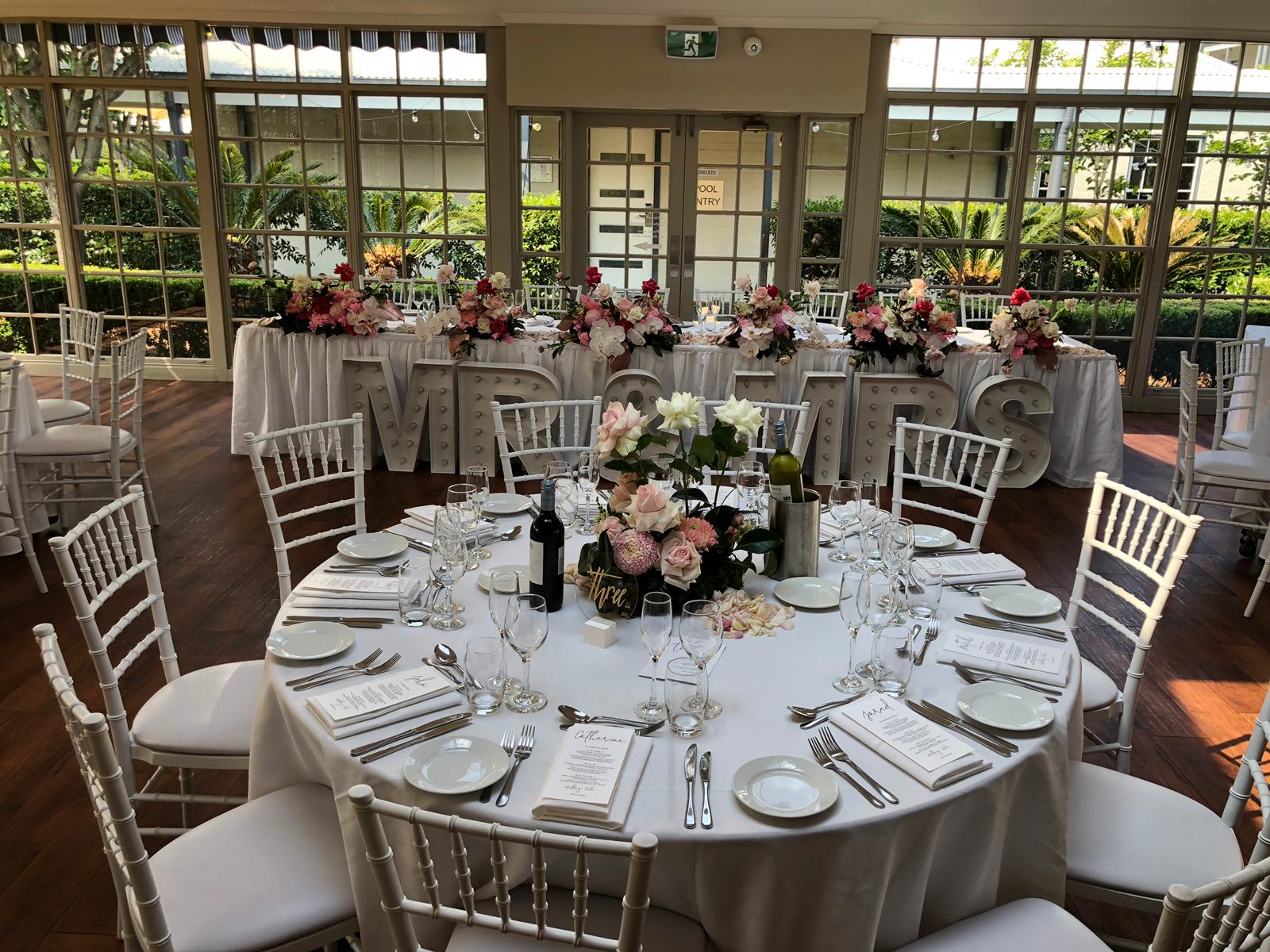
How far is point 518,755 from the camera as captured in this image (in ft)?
5.62

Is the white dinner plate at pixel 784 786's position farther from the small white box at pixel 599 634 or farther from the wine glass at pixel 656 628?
the small white box at pixel 599 634

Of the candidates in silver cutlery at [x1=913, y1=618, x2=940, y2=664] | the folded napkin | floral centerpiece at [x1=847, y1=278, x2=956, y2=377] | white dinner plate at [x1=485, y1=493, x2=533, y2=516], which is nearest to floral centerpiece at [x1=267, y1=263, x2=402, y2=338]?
floral centerpiece at [x1=847, y1=278, x2=956, y2=377]

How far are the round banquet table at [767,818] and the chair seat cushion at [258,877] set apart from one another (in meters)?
0.07

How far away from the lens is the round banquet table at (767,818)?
1567 mm

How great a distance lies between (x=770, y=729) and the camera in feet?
5.94

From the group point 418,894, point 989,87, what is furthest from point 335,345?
point 989,87

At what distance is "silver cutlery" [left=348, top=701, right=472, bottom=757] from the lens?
68.3 inches

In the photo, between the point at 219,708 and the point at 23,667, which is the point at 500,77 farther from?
the point at 219,708

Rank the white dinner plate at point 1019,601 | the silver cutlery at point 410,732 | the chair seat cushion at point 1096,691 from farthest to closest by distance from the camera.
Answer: the chair seat cushion at point 1096,691
the white dinner plate at point 1019,601
the silver cutlery at point 410,732

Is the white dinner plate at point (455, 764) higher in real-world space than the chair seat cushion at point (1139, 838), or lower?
higher

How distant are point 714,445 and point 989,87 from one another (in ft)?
20.9

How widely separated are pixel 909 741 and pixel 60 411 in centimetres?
450

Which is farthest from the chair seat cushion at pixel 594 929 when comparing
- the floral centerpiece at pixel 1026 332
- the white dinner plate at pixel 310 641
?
the floral centerpiece at pixel 1026 332

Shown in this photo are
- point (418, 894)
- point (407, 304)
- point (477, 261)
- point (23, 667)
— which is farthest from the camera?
point (477, 261)
